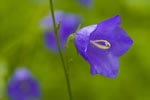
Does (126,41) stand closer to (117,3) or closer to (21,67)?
(21,67)

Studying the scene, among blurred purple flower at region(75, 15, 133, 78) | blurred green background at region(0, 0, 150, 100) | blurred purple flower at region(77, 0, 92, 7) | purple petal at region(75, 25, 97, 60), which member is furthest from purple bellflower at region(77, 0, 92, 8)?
purple petal at region(75, 25, 97, 60)

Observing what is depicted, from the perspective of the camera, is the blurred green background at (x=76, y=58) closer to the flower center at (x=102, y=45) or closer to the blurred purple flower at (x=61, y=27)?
the blurred purple flower at (x=61, y=27)

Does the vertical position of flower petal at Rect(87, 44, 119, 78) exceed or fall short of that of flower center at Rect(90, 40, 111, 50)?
it falls short

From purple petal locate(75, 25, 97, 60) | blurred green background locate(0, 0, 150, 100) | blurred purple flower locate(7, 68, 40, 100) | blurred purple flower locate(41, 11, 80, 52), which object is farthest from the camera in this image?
blurred purple flower locate(41, 11, 80, 52)

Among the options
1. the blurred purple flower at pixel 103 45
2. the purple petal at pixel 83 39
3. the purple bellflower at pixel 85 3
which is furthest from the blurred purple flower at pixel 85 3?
the purple petal at pixel 83 39

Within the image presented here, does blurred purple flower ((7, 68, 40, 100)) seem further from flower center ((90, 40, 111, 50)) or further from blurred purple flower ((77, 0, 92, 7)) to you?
flower center ((90, 40, 111, 50))

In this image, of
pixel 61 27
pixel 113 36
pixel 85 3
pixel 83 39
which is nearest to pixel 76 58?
pixel 61 27

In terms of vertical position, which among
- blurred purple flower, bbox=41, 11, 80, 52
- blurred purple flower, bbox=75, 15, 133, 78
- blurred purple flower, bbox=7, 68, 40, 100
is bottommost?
blurred purple flower, bbox=7, 68, 40, 100
